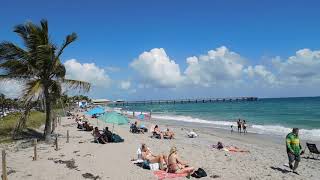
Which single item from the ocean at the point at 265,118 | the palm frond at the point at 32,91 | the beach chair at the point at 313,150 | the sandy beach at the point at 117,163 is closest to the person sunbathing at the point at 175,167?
the sandy beach at the point at 117,163

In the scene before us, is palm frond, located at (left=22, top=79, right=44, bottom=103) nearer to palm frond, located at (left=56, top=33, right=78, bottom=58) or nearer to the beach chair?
palm frond, located at (left=56, top=33, right=78, bottom=58)

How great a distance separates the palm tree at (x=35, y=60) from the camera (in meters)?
18.1

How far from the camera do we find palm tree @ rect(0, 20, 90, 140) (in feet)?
59.5

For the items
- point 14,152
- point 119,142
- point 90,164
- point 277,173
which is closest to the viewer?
point 277,173

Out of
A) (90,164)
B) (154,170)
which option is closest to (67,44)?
(90,164)

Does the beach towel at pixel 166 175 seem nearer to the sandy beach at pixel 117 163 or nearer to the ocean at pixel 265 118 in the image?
the sandy beach at pixel 117 163

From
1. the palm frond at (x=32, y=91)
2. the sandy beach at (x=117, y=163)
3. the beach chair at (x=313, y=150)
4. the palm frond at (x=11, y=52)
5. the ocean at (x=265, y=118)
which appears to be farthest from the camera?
the ocean at (x=265, y=118)

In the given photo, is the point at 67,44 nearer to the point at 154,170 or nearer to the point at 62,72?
the point at 62,72

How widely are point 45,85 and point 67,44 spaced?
7.94ft

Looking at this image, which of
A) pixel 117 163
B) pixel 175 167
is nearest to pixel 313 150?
pixel 175 167

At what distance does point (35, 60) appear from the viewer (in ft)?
61.2

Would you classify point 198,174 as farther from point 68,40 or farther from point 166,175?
point 68,40

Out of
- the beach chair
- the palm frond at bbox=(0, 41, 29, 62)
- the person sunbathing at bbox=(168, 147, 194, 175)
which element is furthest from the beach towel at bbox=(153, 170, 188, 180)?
the palm frond at bbox=(0, 41, 29, 62)

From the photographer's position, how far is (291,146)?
1158 centimetres
